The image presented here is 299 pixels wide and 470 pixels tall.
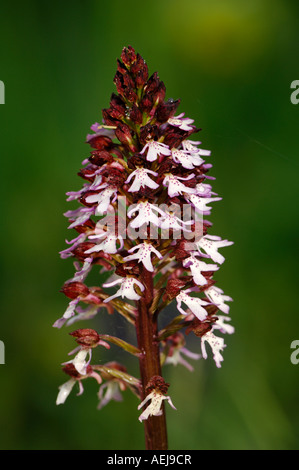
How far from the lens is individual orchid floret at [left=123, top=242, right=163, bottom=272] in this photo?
1771 millimetres

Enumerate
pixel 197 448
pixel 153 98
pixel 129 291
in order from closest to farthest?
pixel 129 291
pixel 153 98
pixel 197 448

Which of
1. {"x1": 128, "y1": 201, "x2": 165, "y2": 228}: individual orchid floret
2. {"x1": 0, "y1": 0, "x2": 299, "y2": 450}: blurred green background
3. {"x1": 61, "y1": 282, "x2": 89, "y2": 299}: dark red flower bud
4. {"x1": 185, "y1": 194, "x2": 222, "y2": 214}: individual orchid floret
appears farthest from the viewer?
{"x1": 0, "y1": 0, "x2": 299, "y2": 450}: blurred green background

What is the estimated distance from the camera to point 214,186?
3.76 meters

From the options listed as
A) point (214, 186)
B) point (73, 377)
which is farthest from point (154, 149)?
point (214, 186)

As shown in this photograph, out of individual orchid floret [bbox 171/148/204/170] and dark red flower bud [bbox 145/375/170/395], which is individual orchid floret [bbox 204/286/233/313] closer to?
dark red flower bud [bbox 145/375/170/395]

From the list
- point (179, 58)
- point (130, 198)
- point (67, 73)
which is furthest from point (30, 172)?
point (130, 198)

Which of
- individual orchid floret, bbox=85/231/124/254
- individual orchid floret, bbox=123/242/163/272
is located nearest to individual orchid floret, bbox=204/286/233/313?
individual orchid floret, bbox=123/242/163/272

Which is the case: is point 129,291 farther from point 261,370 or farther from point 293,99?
point 293,99

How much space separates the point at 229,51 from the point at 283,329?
7.31 ft

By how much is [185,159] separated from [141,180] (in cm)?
18

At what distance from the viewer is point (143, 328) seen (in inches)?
75.4

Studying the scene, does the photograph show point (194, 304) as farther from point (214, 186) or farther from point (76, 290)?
point (214, 186)

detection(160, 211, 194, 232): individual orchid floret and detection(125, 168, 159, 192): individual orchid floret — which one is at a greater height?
detection(125, 168, 159, 192): individual orchid floret

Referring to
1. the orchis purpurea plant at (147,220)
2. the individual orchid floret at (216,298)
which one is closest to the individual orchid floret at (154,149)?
the orchis purpurea plant at (147,220)
